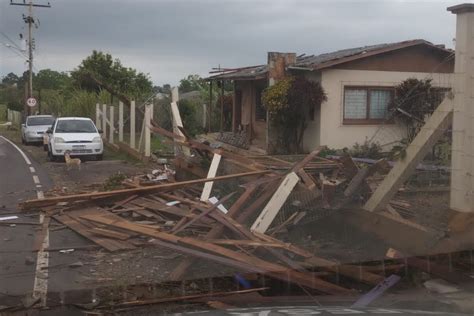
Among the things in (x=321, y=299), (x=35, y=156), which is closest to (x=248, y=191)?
(x=321, y=299)

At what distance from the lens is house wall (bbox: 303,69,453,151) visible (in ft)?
65.5

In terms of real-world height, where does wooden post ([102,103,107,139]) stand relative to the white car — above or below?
above

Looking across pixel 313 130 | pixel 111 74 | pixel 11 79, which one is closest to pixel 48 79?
pixel 11 79

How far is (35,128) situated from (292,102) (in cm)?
1638

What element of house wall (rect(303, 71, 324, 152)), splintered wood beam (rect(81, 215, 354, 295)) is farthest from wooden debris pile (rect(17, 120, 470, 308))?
house wall (rect(303, 71, 324, 152))

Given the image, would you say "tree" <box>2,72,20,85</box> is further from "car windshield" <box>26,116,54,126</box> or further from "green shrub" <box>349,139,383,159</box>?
"green shrub" <box>349,139,383,159</box>

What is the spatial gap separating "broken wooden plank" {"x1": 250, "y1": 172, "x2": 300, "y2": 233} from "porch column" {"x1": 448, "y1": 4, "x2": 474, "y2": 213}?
200cm

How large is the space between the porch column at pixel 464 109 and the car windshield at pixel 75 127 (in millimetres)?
16688

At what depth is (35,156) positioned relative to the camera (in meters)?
24.0

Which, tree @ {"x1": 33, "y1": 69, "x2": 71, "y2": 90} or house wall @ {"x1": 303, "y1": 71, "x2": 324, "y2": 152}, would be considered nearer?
house wall @ {"x1": 303, "y1": 71, "x2": 324, "y2": 152}

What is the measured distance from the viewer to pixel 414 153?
7.46 m

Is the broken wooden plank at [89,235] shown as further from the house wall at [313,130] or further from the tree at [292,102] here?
the house wall at [313,130]

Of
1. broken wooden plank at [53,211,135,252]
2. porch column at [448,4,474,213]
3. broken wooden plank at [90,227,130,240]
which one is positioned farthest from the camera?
broken wooden plank at [90,227,130,240]

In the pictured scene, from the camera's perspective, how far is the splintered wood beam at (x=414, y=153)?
24.1ft
